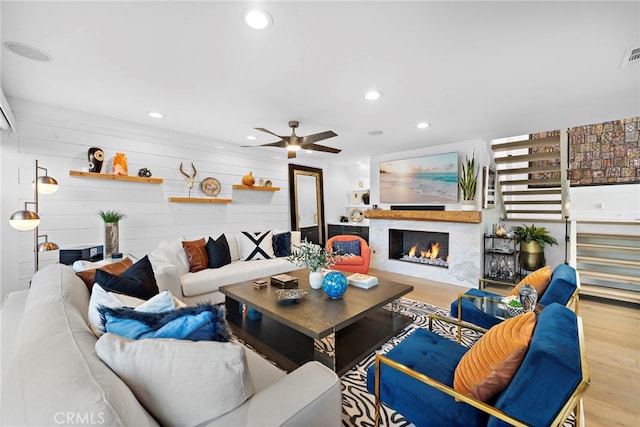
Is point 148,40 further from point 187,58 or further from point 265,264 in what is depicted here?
point 265,264

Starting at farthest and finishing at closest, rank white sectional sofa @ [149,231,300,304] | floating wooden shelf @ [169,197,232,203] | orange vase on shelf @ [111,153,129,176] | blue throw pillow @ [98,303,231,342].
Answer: floating wooden shelf @ [169,197,232,203] → orange vase on shelf @ [111,153,129,176] → white sectional sofa @ [149,231,300,304] → blue throw pillow @ [98,303,231,342]

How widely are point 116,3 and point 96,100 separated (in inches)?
Answer: 70.5

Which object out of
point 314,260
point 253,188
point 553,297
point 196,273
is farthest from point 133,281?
point 253,188

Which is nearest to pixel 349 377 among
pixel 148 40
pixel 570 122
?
pixel 148 40

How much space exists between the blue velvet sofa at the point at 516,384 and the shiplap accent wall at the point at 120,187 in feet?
11.7

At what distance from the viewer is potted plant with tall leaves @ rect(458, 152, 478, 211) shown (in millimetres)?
4064

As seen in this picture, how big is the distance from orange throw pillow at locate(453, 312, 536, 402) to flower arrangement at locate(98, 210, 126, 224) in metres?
3.78

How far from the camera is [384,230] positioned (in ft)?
17.4

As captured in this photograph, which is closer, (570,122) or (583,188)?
(570,122)

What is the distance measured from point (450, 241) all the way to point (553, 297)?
2.65 m

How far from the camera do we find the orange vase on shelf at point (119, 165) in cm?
333

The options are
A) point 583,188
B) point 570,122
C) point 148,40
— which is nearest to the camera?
point 148,40

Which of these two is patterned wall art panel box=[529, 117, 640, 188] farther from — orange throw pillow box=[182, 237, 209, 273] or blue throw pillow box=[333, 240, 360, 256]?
orange throw pillow box=[182, 237, 209, 273]

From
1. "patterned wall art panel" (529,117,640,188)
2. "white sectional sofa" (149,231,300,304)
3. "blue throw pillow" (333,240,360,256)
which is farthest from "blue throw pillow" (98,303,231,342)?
"patterned wall art panel" (529,117,640,188)
